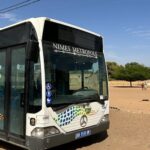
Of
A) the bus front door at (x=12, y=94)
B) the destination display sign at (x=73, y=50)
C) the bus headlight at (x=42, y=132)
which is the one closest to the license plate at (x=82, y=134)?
the bus headlight at (x=42, y=132)

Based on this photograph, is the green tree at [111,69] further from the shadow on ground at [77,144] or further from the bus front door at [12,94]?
the bus front door at [12,94]

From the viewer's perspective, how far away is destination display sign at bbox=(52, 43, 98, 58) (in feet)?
27.0

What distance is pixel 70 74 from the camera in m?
8.85

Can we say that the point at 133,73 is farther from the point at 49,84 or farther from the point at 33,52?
the point at 33,52

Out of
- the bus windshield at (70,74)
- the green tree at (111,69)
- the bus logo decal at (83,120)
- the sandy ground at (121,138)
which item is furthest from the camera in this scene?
the green tree at (111,69)

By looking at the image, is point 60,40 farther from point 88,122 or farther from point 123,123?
point 123,123

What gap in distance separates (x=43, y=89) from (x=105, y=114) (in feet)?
8.89

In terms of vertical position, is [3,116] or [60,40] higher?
[60,40]

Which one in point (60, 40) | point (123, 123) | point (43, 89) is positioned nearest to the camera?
point (43, 89)

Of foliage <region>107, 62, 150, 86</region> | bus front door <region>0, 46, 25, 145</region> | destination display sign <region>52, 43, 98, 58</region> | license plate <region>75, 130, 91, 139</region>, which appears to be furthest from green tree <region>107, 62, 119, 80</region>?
bus front door <region>0, 46, 25, 145</region>

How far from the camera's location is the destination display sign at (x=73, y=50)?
27.0ft

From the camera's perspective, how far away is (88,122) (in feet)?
29.8

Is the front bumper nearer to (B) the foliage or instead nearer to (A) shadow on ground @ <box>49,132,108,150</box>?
(A) shadow on ground @ <box>49,132,108,150</box>

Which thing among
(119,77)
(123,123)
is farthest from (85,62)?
(119,77)
